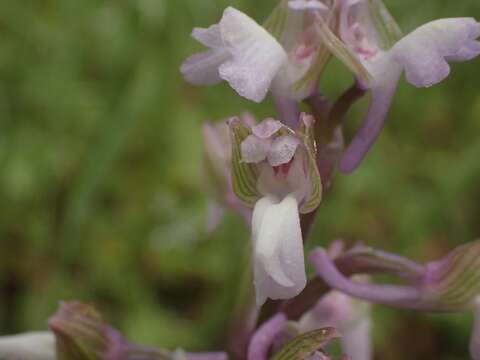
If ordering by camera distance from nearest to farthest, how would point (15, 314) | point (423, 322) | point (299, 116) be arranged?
point (299, 116) → point (15, 314) → point (423, 322)

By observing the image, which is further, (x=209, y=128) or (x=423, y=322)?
(x=423, y=322)

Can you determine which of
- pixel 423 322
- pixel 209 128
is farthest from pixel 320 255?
pixel 423 322

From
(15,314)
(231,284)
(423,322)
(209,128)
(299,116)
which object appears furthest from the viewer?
(423,322)

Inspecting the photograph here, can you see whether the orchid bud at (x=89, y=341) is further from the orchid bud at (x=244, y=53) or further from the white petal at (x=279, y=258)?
the orchid bud at (x=244, y=53)

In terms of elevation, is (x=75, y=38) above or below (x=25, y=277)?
above

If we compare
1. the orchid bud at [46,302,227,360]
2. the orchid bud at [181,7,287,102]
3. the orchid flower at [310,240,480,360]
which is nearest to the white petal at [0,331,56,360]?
the orchid bud at [46,302,227,360]

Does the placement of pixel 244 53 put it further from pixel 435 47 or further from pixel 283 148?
pixel 435 47

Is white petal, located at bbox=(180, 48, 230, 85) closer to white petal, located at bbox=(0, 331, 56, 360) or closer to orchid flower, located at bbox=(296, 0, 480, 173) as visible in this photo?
orchid flower, located at bbox=(296, 0, 480, 173)

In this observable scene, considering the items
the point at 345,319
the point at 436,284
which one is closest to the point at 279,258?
the point at 436,284

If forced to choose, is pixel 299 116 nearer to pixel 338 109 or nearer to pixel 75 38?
pixel 338 109
